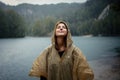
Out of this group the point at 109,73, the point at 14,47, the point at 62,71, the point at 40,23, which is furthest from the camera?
the point at 14,47

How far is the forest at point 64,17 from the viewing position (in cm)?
741

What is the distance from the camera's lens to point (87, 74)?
185cm

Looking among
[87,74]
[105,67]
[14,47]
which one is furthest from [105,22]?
[87,74]

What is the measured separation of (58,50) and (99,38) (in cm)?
594

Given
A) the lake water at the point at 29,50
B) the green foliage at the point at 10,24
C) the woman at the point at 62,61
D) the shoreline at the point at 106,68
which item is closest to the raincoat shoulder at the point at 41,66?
the woman at the point at 62,61

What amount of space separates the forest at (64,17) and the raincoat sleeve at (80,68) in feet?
17.7

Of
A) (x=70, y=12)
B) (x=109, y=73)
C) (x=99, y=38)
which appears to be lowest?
(x=109, y=73)

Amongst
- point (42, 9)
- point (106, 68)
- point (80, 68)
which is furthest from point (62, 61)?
point (42, 9)

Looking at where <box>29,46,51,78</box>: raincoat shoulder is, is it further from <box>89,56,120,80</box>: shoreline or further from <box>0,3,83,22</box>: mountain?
<box>0,3,83,22</box>: mountain

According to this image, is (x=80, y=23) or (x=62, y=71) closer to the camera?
(x=62, y=71)

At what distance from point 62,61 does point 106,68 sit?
523 cm

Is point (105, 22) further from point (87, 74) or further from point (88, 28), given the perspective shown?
point (87, 74)

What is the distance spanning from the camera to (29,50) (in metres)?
7.86

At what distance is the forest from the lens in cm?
741
